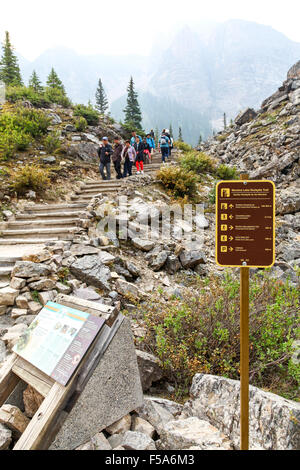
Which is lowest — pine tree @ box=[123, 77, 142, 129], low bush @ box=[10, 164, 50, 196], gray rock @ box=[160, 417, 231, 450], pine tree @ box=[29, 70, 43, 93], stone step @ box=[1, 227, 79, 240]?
gray rock @ box=[160, 417, 231, 450]

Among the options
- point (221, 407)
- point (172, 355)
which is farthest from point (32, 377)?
point (221, 407)

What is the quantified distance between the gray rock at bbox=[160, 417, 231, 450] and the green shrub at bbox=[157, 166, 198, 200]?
28.1 feet

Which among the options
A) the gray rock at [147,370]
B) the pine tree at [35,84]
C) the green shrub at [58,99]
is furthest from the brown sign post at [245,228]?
the pine tree at [35,84]

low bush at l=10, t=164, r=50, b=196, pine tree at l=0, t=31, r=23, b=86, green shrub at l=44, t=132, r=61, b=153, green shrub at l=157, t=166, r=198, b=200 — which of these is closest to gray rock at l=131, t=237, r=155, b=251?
green shrub at l=157, t=166, r=198, b=200

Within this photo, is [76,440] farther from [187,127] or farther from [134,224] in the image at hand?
[187,127]

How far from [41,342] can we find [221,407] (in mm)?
1951

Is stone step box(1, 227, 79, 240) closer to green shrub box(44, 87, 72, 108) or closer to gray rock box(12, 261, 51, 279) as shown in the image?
gray rock box(12, 261, 51, 279)

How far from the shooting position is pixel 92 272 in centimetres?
503

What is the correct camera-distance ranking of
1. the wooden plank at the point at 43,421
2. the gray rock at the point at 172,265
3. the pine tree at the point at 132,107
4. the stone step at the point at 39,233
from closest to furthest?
1. the wooden plank at the point at 43,421
2. the stone step at the point at 39,233
3. the gray rock at the point at 172,265
4. the pine tree at the point at 132,107

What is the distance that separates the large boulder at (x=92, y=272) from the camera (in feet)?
16.2

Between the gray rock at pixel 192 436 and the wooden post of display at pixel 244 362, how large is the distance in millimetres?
224

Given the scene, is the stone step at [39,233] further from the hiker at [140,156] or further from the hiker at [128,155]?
the hiker at [140,156]

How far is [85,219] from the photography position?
6.71 meters

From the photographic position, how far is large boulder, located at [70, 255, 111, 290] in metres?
4.93
